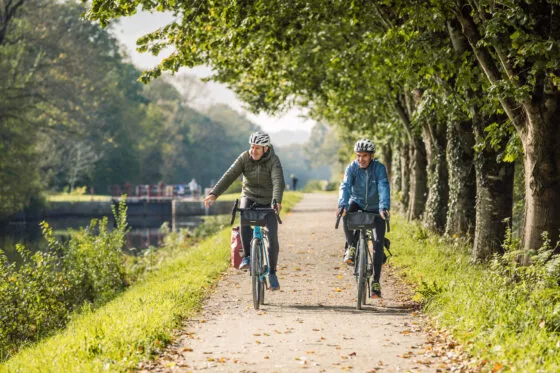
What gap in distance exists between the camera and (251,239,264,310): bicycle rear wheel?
809cm

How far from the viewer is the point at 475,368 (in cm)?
545

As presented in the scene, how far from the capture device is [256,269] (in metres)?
8.10

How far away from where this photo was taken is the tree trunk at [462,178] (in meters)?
12.6

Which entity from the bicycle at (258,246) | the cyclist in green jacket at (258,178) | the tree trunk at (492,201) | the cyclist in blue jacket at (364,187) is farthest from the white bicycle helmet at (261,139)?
the tree trunk at (492,201)

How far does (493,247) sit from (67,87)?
32.7 m

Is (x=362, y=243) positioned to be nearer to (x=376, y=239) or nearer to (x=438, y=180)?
(x=376, y=239)

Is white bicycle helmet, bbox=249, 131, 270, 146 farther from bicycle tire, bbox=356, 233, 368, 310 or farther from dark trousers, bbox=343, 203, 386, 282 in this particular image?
bicycle tire, bbox=356, 233, 368, 310

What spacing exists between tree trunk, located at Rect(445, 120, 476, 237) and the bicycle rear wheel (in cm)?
562

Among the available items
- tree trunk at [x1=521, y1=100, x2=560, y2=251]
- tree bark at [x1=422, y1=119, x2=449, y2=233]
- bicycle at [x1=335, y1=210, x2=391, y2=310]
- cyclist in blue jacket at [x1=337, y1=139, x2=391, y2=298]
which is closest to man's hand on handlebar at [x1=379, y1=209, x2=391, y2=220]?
bicycle at [x1=335, y1=210, x2=391, y2=310]

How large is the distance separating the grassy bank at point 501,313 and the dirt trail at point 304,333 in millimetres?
325

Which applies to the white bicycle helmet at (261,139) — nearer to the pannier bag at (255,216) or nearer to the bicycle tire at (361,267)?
the pannier bag at (255,216)

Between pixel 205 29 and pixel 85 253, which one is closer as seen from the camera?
pixel 205 29

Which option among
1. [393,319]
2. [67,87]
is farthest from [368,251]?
[67,87]

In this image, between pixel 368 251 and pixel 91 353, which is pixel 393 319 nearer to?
pixel 368 251
